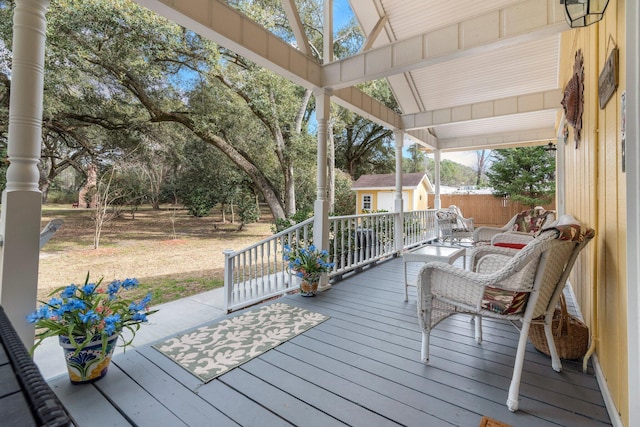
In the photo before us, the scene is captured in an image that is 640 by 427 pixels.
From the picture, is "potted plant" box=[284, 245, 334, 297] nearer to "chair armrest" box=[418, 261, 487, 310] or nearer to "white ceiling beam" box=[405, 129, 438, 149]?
"chair armrest" box=[418, 261, 487, 310]

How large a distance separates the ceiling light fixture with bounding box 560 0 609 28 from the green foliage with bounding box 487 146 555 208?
11.6 meters

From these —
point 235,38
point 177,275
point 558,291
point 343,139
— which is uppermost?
point 343,139

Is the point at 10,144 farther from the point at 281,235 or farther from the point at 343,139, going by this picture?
the point at 343,139

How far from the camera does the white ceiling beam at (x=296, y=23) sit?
315 cm

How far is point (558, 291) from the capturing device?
5.84 feet

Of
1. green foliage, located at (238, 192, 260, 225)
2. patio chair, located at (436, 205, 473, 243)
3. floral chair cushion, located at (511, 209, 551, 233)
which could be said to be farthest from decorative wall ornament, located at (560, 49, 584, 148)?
green foliage, located at (238, 192, 260, 225)

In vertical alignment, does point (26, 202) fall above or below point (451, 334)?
above

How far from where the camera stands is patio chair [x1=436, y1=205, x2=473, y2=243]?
668cm

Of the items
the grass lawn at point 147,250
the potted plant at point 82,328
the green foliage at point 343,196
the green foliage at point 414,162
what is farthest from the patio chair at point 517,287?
the green foliage at point 414,162

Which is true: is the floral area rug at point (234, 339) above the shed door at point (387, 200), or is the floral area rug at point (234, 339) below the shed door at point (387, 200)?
below

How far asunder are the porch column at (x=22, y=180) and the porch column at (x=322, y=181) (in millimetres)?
2539

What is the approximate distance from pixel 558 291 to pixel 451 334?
93 centimetres

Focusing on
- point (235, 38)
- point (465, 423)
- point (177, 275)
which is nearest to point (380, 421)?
point (465, 423)

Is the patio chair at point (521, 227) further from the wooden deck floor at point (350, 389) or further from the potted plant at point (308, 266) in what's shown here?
the potted plant at point (308, 266)
